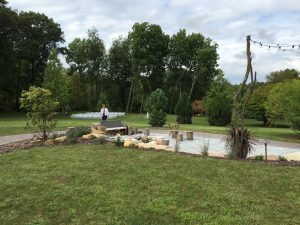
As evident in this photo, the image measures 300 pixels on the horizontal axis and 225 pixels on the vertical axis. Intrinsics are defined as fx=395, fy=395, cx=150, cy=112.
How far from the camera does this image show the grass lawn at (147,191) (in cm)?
574

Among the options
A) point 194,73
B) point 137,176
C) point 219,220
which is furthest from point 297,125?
point 194,73

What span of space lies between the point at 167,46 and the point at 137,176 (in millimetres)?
53959

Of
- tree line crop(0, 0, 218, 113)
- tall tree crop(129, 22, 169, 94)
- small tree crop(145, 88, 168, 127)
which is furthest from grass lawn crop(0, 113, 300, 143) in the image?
tall tree crop(129, 22, 169, 94)

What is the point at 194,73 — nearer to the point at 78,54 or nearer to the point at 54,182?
the point at 78,54

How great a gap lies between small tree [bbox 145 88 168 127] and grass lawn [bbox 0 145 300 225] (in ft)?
57.6

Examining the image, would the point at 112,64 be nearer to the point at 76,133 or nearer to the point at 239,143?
the point at 76,133

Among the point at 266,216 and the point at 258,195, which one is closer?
the point at 266,216

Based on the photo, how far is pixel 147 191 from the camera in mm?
6875

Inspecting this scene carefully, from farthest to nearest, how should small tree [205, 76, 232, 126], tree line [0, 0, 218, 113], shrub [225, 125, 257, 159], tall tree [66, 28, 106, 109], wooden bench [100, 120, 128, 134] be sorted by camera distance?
tall tree [66, 28, 106, 109], tree line [0, 0, 218, 113], small tree [205, 76, 232, 126], wooden bench [100, 120, 128, 134], shrub [225, 125, 257, 159]

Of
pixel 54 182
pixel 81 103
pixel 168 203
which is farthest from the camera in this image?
pixel 81 103

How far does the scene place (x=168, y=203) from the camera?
620 centimetres

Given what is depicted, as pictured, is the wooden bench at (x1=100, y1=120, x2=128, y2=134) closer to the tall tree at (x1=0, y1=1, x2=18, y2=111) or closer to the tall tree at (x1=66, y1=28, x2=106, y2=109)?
the tall tree at (x1=0, y1=1, x2=18, y2=111)

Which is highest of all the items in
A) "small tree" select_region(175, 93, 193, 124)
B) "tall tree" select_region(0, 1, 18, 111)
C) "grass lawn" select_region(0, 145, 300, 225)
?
"tall tree" select_region(0, 1, 18, 111)

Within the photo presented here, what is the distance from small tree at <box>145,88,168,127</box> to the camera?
27406 millimetres
